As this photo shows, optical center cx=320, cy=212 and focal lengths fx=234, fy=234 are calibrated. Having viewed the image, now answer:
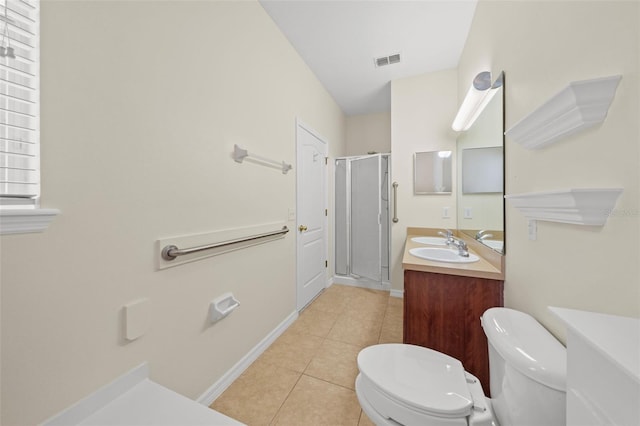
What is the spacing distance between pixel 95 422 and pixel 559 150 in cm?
185

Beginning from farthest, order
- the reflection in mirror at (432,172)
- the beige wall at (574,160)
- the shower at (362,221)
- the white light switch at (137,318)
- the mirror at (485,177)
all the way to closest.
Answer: the shower at (362,221) < the reflection in mirror at (432,172) < the mirror at (485,177) < the white light switch at (137,318) < the beige wall at (574,160)

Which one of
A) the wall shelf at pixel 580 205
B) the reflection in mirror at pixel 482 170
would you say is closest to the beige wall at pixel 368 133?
the reflection in mirror at pixel 482 170

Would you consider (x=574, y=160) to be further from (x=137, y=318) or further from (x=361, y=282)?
(x=361, y=282)

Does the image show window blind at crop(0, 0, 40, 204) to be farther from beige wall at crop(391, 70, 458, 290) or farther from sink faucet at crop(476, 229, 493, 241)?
beige wall at crop(391, 70, 458, 290)

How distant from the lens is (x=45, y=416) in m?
0.73

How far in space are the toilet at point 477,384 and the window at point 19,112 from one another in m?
1.26

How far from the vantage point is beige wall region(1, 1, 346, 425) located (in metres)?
0.73

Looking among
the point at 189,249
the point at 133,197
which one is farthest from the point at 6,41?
the point at 189,249

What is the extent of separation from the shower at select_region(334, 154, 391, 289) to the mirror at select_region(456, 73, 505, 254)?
0.92 metres

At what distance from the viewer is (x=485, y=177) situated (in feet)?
5.49

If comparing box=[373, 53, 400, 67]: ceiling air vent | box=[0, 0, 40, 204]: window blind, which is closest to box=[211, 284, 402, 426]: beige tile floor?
box=[0, 0, 40, 204]: window blind

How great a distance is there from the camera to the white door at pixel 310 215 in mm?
2369

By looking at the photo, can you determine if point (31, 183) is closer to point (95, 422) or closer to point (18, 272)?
point (18, 272)

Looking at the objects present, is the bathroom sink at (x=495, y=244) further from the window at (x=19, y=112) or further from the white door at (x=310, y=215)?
the window at (x=19, y=112)
